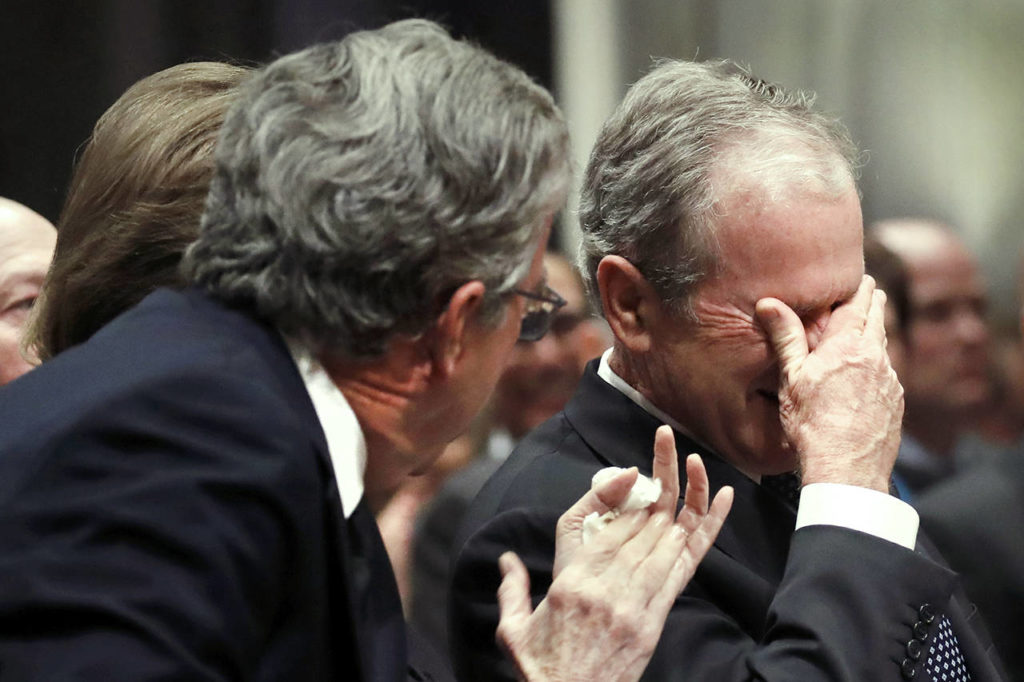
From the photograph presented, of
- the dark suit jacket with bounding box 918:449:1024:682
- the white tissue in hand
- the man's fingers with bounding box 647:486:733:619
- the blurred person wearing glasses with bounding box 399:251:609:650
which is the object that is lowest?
the blurred person wearing glasses with bounding box 399:251:609:650

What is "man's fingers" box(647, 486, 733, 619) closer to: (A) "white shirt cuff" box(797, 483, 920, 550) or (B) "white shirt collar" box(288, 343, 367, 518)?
(A) "white shirt cuff" box(797, 483, 920, 550)

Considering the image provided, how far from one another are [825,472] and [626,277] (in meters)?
0.39

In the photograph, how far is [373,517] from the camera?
60.7 inches

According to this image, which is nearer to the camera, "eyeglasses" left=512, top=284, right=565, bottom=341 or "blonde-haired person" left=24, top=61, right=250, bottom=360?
"eyeglasses" left=512, top=284, right=565, bottom=341

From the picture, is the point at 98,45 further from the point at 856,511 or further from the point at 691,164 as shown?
the point at 856,511

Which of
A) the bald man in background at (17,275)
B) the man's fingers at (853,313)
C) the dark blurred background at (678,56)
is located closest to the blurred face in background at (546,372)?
the dark blurred background at (678,56)

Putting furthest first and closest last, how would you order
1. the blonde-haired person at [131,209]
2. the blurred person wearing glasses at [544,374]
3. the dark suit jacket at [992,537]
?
the blurred person wearing glasses at [544,374] → the dark suit jacket at [992,537] → the blonde-haired person at [131,209]

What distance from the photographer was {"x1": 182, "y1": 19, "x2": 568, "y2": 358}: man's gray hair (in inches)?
56.1

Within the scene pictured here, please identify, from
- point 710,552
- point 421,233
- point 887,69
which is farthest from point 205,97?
point 887,69

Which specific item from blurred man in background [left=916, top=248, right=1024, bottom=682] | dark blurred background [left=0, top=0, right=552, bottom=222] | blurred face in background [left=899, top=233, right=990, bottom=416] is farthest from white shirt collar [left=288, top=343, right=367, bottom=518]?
blurred face in background [left=899, top=233, right=990, bottom=416]

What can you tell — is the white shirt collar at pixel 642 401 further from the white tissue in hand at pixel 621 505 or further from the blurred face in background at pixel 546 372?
the blurred face in background at pixel 546 372

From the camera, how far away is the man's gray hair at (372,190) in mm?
1425

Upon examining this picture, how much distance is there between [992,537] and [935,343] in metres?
1.62

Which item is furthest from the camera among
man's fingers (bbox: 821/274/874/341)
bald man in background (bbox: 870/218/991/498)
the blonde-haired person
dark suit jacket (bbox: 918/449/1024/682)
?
bald man in background (bbox: 870/218/991/498)
